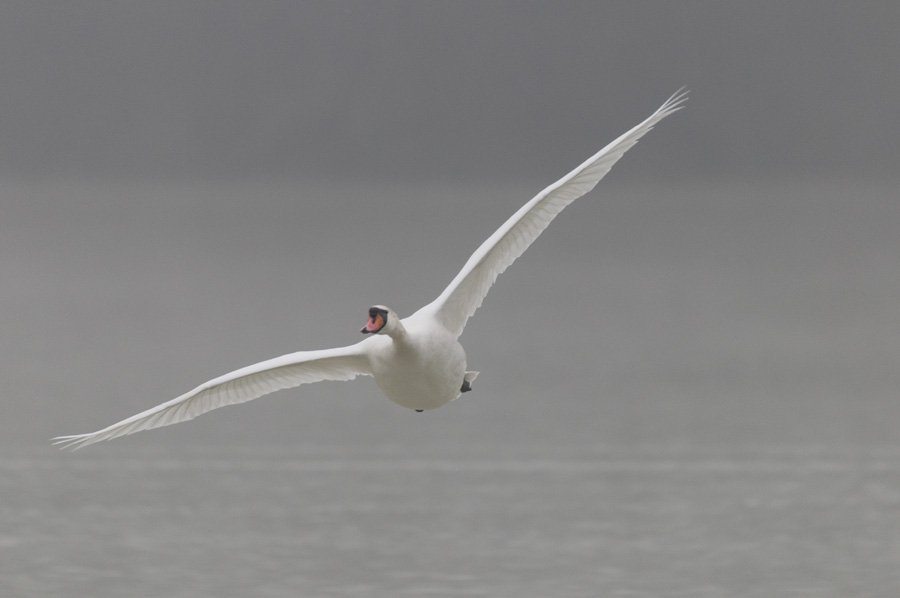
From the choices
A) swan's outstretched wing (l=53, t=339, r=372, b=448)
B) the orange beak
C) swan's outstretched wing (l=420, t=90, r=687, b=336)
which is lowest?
the orange beak

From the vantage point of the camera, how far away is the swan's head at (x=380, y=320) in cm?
863

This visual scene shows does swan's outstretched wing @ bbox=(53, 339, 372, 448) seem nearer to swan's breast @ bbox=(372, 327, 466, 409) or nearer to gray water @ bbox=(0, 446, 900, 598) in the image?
swan's breast @ bbox=(372, 327, 466, 409)

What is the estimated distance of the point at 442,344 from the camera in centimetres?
951

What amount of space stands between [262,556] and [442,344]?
11.2 ft

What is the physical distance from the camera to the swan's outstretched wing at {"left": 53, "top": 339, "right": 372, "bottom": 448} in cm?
960

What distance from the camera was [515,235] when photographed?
1021 cm

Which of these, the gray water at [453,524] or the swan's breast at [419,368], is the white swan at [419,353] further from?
the gray water at [453,524]

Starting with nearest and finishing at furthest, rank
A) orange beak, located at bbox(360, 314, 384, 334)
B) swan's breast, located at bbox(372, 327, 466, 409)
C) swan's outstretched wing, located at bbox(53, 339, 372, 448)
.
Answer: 1. orange beak, located at bbox(360, 314, 384, 334)
2. swan's breast, located at bbox(372, 327, 466, 409)
3. swan's outstretched wing, located at bbox(53, 339, 372, 448)

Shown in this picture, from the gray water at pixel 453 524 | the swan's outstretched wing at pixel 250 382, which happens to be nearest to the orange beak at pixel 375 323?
the swan's outstretched wing at pixel 250 382

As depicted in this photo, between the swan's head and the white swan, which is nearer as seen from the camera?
the swan's head

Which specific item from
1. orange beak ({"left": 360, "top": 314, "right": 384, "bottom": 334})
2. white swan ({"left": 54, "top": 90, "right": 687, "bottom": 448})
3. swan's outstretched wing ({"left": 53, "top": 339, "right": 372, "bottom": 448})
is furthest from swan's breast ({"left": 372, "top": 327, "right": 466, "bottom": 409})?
orange beak ({"left": 360, "top": 314, "right": 384, "bottom": 334})

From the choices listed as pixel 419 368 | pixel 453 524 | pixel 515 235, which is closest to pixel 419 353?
pixel 419 368

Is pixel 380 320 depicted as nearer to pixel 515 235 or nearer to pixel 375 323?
pixel 375 323

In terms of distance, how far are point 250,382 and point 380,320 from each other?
175cm
